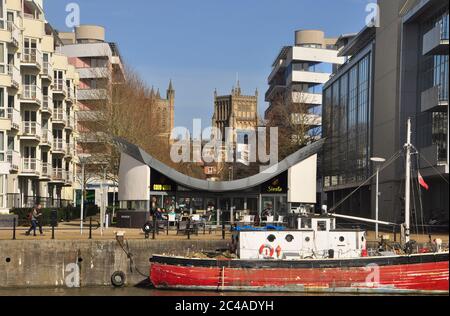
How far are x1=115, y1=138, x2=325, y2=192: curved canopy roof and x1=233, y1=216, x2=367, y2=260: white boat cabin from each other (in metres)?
14.1

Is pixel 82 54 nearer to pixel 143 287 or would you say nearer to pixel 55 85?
pixel 55 85

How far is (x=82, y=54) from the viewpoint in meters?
109

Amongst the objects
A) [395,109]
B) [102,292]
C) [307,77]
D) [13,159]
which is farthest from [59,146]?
[102,292]

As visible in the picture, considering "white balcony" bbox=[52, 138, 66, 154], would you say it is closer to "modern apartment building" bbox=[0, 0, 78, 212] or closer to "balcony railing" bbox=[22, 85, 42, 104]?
"modern apartment building" bbox=[0, 0, 78, 212]

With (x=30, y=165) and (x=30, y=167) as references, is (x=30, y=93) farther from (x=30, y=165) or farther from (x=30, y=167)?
(x=30, y=167)

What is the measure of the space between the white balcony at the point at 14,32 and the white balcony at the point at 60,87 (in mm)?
18402

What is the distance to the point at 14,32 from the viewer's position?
61.9 metres

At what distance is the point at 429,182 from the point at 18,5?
38556 millimetres

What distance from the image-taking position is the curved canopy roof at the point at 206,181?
4859 centimetres

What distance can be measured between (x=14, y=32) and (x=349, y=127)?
1554 inches

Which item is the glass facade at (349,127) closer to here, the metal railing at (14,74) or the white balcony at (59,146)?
the white balcony at (59,146)

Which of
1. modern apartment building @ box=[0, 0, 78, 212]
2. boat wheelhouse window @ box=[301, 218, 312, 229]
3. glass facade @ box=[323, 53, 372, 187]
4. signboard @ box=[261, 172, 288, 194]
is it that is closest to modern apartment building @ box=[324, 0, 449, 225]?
glass facade @ box=[323, 53, 372, 187]

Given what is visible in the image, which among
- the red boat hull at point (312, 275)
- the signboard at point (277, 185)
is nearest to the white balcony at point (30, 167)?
the signboard at point (277, 185)
